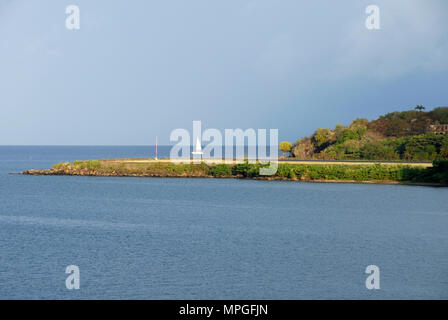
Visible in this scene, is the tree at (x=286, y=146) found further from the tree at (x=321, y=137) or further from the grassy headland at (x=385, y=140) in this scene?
the tree at (x=321, y=137)

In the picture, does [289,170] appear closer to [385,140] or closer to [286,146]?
[385,140]

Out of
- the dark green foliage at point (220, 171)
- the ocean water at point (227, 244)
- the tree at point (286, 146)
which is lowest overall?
the ocean water at point (227, 244)

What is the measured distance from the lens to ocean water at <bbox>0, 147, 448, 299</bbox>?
2216cm

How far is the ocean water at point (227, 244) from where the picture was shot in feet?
72.7

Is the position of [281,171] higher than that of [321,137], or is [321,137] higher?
[321,137]

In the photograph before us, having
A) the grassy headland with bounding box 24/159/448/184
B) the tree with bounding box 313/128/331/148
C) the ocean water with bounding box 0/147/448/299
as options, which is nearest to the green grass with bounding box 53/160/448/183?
the grassy headland with bounding box 24/159/448/184

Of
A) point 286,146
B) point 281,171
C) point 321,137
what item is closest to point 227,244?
point 281,171

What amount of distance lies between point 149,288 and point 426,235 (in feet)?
56.4

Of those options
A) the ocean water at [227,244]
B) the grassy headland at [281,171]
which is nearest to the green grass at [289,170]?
the grassy headland at [281,171]

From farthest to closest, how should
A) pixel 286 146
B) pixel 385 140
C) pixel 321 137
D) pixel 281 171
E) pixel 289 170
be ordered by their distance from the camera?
pixel 286 146, pixel 321 137, pixel 385 140, pixel 281 171, pixel 289 170

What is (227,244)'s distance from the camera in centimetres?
3041
